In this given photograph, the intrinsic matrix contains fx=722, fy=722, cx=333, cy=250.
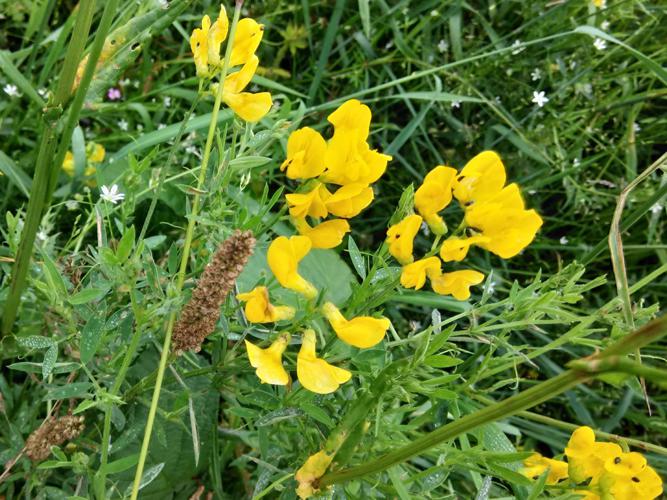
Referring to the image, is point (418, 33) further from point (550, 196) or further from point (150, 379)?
point (150, 379)

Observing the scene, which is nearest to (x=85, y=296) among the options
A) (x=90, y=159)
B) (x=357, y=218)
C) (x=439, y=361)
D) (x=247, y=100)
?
(x=247, y=100)

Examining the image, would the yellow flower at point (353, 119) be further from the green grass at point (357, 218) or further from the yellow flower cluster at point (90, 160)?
the yellow flower cluster at point (90, 160)

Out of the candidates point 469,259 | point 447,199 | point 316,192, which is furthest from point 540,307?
point 469,259

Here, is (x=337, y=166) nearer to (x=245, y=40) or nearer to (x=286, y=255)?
(x=286, y=255)

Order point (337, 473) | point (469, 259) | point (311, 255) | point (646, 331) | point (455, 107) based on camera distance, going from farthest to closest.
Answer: point (455, 107) → point (469, 259) → point (311, 255) → point (337, 473) → point (646, 331)

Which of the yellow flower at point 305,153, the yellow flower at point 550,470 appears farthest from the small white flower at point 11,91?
the yellow flower at point 550,470

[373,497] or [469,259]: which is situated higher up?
[373,497]
